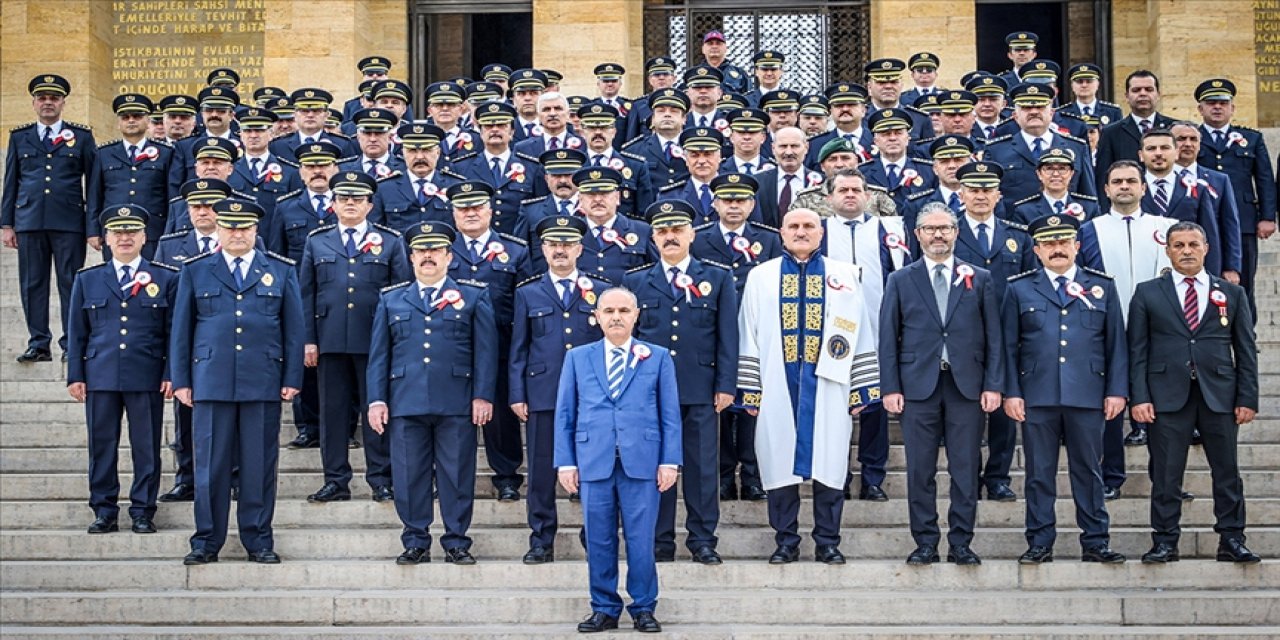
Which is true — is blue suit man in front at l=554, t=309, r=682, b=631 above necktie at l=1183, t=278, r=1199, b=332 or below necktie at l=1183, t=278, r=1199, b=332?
below

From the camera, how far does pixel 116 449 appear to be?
10.6m

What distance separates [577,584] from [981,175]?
3.66 metres

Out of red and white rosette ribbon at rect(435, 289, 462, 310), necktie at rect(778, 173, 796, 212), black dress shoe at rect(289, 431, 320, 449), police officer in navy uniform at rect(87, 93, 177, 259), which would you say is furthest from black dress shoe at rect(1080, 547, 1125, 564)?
police officer in navy uniform at rect(87, 93, 177, 259)

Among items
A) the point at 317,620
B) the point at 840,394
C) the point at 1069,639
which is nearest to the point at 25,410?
the point at 317,620

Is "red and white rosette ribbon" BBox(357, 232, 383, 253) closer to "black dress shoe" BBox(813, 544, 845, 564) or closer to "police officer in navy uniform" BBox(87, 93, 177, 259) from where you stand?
"police officer in navy uniform" BBox(87, 93, 177, 259)

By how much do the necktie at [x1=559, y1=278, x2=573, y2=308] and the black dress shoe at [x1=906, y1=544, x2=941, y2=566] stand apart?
2.51 m

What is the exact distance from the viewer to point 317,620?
9500 millimetres

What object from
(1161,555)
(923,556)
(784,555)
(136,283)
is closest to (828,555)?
(784,555)

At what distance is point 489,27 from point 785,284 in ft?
44.7

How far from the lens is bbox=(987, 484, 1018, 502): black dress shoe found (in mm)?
10430

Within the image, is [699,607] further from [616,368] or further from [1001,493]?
[1001,493]

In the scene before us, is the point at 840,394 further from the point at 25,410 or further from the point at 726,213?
the point at 25,410

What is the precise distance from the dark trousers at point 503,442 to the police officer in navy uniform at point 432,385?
526 mm

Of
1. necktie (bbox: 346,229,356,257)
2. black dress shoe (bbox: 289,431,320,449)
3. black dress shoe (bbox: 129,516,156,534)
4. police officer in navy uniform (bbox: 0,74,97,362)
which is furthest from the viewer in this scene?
police officer in navy uniform (bbox: 0,74,97,362)
